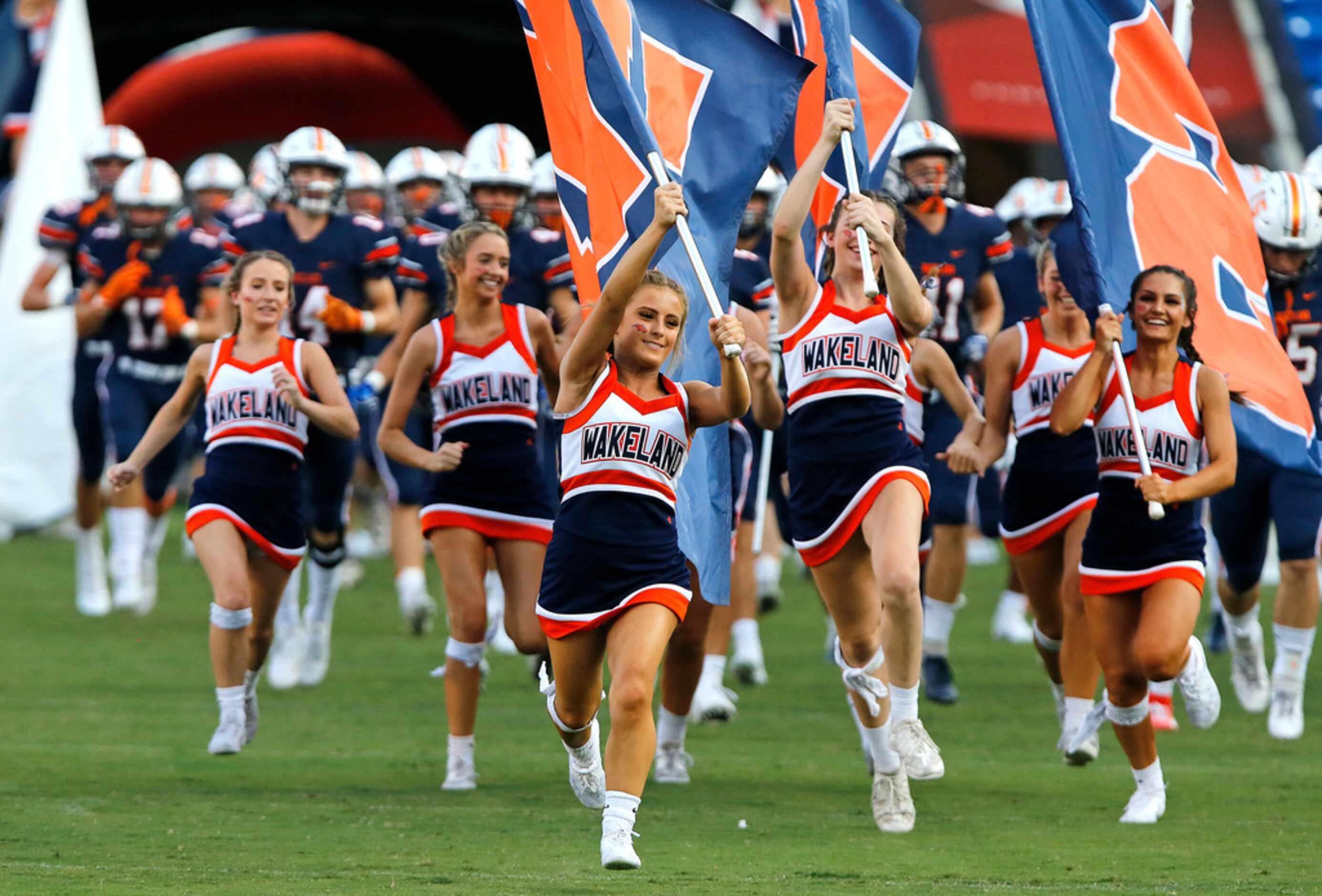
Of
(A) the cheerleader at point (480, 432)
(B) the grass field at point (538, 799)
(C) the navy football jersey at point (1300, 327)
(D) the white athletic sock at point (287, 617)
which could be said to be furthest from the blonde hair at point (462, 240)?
(C) the navy football jersey at point (1300, 327)

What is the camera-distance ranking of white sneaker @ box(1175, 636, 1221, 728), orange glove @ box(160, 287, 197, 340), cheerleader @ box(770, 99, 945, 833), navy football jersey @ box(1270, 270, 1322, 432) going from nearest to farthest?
cheerleader @ box(770, 99, 945, 833)
white sneaker @ box(1175, 636, 1221, 728)
navy football jersey @ box(1270, 270, 1322, 432)
orange glove @ box(160, 287, 197, 340)

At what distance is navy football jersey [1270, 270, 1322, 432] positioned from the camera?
1029 cm

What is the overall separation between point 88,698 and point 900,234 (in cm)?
501

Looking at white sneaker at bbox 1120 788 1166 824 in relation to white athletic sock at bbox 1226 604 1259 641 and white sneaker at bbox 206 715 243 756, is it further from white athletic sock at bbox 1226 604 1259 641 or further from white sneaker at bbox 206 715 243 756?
white sneaker at bbox 206 715 243 756

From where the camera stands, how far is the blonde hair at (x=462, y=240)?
8.79 m

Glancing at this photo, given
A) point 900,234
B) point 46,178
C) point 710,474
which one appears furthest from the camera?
point 46,178

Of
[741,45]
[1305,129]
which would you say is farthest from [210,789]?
[1305,129]

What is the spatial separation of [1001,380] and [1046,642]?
128 cm

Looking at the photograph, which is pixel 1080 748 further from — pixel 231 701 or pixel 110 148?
pixel 110 148

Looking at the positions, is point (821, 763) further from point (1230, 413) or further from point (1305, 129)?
point (1305, 129)

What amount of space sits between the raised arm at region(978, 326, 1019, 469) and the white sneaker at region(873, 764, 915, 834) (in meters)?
1.74

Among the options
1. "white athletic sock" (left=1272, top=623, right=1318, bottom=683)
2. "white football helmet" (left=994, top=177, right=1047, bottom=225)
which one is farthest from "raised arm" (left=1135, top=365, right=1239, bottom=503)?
"white football helmet" (left=994, top=177, right=1047, bottom=225)

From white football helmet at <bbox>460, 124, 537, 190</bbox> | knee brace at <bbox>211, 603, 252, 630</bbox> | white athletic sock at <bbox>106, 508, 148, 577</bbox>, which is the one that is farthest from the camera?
white athletic sock at <bbox>106, 508, 148, 577</bbox>

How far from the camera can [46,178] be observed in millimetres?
17750
